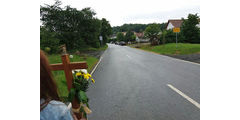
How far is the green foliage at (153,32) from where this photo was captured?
131 feet

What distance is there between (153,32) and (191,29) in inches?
341

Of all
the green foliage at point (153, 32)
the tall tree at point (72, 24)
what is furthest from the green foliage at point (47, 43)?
the green foliage at point (153, 32)

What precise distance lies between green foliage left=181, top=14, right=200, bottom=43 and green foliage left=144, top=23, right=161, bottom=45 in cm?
571

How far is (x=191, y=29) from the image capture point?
3456 cm

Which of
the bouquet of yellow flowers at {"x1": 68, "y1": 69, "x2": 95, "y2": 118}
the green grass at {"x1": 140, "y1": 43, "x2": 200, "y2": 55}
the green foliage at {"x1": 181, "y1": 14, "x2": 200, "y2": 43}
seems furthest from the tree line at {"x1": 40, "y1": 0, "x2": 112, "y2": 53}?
the bouquet of yellow flowers at {"x1": 68, "y1": 69, "x2": 95, "y2": 118}

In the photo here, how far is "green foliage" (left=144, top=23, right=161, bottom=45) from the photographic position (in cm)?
3981

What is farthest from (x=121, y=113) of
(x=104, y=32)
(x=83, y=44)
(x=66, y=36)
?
(x=104, y=32)

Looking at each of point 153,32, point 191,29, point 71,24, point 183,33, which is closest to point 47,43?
point 71,24

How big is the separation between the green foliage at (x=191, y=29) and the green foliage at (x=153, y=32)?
571 cm

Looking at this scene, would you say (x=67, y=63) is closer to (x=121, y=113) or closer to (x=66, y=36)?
(x=121, y=113)

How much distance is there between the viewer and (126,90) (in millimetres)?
5941

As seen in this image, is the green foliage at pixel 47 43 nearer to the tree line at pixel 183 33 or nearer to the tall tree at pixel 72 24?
the tall tree at pixel 72 24

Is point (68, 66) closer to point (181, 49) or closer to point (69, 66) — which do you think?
point (69, 66)
